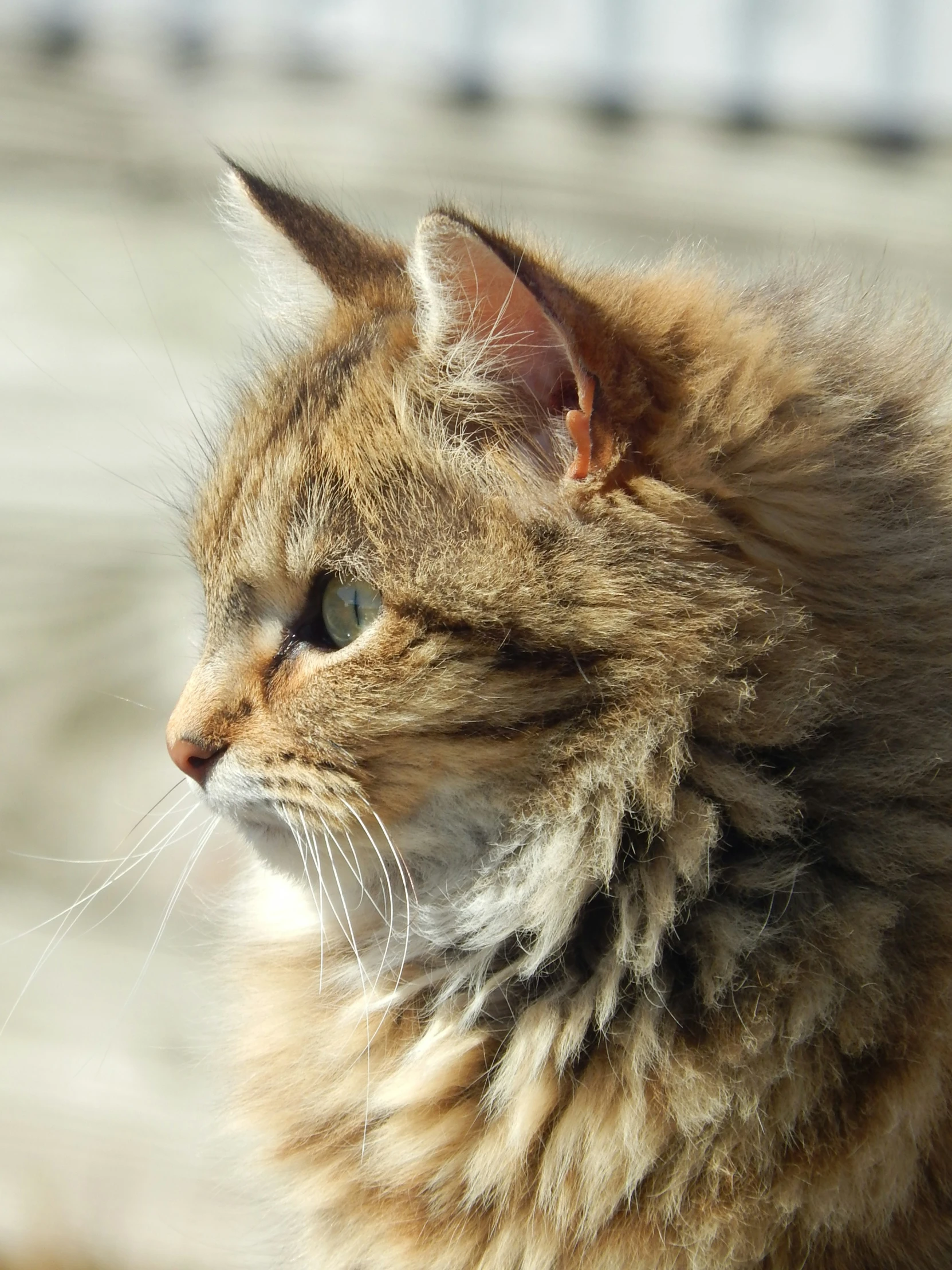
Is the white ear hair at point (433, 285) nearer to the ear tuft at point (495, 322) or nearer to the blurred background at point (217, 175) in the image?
the ear tuft at point (495, 322)

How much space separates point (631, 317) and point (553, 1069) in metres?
0.73

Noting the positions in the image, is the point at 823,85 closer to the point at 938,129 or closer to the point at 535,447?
the point at 938,129

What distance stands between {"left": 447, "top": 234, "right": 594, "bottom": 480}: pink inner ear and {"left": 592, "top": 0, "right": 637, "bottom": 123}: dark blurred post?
2628 millimetres

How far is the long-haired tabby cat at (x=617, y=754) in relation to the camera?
3.39ft

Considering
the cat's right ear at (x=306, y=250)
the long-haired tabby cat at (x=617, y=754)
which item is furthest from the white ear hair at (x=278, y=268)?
the long-haired tabby cat at (x=617, y=754)

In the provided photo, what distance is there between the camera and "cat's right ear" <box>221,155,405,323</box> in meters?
1.40

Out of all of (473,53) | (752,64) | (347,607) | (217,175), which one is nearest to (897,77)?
(752,64)

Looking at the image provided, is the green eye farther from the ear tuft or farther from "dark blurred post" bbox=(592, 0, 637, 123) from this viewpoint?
"dark blurred post" bbox=(592, 0, 637, 123)

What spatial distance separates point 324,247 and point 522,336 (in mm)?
500

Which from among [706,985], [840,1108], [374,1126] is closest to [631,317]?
[706,985]

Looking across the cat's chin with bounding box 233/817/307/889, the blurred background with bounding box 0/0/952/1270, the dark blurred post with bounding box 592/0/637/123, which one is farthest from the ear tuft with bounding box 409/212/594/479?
the dark blurred post with bounding box 592/0/637/123

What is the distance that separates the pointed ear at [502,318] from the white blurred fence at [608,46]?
8.63ft

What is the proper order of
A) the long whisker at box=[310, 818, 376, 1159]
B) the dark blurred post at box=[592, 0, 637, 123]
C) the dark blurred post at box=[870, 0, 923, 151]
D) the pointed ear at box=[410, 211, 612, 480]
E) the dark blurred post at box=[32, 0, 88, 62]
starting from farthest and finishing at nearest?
1. the dark blurred post at box=[32, 0, 88, 62]
2. the dark blurred post at box=[592, 0, 637, 123]
3. the dark blurred post at box=[870, 0, 923, 151]
4. the long whisker at box=[310, 818, 376, 1159]
5. the pointed ear at box=[410, 211, 612, 480]

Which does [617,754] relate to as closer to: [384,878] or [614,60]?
[384,878]
